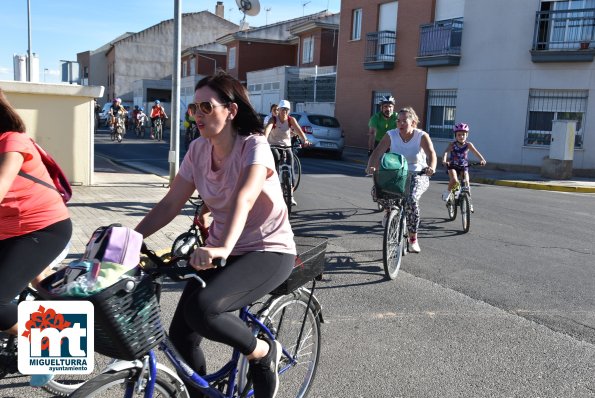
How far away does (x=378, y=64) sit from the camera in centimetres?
2686

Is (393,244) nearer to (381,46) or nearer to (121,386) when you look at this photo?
(121,386)

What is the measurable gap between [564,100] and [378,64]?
874cm

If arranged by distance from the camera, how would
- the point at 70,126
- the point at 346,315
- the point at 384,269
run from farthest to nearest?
the point at 70,126
the point at 384,269
the point at 346,315

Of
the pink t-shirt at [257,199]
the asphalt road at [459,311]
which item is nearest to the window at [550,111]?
the asphalt road at [459,311]

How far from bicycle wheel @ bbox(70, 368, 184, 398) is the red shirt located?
1.22m

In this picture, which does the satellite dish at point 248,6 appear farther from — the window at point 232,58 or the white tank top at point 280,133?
the white tank top at point 280,133

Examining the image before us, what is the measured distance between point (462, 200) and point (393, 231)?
3048mm

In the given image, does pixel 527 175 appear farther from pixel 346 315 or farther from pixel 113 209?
pixel 346 315

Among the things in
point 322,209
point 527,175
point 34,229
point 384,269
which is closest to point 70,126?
point 322,209

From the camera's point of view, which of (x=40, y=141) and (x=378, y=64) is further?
(x=378, y=64)

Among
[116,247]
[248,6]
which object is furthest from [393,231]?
[248,6]

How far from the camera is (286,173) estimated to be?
34.2 ft

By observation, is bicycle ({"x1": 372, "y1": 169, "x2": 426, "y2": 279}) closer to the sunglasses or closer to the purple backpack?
the sunglasses

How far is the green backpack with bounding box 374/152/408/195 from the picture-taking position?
6529mm
